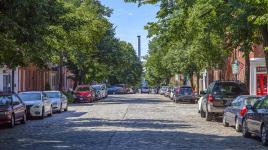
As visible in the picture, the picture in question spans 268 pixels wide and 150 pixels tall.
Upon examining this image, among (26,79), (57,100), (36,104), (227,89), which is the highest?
(26,79)

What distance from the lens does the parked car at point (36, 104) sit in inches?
1134

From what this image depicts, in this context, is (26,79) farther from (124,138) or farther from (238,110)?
(124,138)

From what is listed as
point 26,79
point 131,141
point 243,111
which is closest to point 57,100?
point 243,111

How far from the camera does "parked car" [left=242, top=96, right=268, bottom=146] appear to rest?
1610 centimetres

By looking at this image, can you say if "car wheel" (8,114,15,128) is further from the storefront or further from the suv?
the storefront

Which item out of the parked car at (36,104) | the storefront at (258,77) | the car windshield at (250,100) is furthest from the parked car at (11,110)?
the storefront at (258,77)

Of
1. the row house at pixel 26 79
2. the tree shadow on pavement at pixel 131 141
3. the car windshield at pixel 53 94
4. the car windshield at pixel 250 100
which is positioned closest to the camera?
the tree shadow on pavement at pixel 131 141

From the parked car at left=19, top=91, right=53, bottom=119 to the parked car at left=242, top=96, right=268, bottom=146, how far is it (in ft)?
42.4

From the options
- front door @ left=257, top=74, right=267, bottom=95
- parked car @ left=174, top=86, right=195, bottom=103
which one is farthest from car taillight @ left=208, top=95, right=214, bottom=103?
parked car @ left=174, top=86, right=195, bottom=103

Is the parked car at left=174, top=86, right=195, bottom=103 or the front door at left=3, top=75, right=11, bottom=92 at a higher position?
the front door at left=3, top=75, right=11, bottom=92

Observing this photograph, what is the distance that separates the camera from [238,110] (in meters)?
20.8

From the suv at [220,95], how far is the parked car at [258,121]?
7.33 m

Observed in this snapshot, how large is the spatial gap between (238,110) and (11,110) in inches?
362

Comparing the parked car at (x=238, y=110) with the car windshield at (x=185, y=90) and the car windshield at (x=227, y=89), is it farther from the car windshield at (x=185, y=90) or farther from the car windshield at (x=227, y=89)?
the car windshield at (x=185, y=90)
